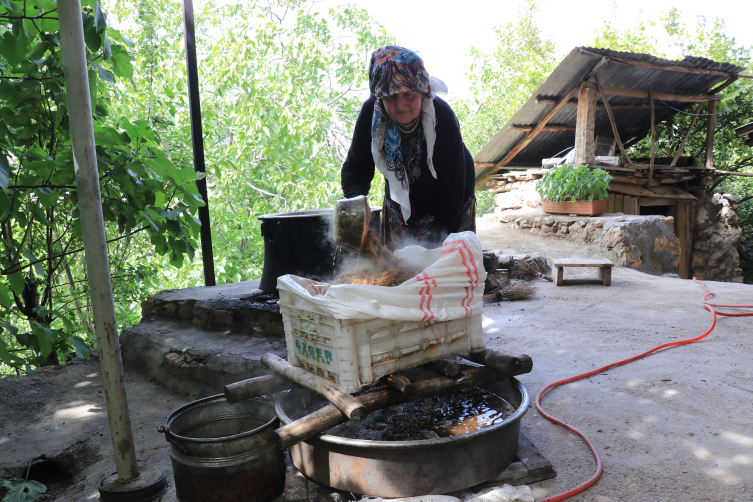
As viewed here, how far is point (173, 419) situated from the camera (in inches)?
75.7

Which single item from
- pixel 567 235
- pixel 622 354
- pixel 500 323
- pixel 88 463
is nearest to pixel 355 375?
pixel 88 463

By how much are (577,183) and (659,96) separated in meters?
3.61

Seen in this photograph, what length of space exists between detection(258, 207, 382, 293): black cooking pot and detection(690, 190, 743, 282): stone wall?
996cm

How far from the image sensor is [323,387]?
71.3 inches

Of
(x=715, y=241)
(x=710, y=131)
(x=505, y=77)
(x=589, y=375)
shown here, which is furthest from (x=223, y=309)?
(x=505, y=77)

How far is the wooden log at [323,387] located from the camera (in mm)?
1625

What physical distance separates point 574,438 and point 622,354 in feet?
4.29

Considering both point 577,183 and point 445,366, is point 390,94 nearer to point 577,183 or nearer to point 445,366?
point 445,366

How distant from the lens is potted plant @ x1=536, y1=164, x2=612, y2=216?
7.60 metres

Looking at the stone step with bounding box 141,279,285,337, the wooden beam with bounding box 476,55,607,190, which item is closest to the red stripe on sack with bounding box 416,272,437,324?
the stone step with bounding box 141,279,285,337

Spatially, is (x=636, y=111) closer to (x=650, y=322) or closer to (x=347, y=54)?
(x=347, y=54)

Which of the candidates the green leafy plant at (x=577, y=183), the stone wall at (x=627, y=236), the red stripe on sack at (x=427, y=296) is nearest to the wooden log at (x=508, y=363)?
the red stripe on sack at (x=427, y=296)

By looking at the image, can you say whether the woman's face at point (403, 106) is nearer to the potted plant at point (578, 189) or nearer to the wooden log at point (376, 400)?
the wooden log at point (376, 400)

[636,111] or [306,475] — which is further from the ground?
[636,111]
